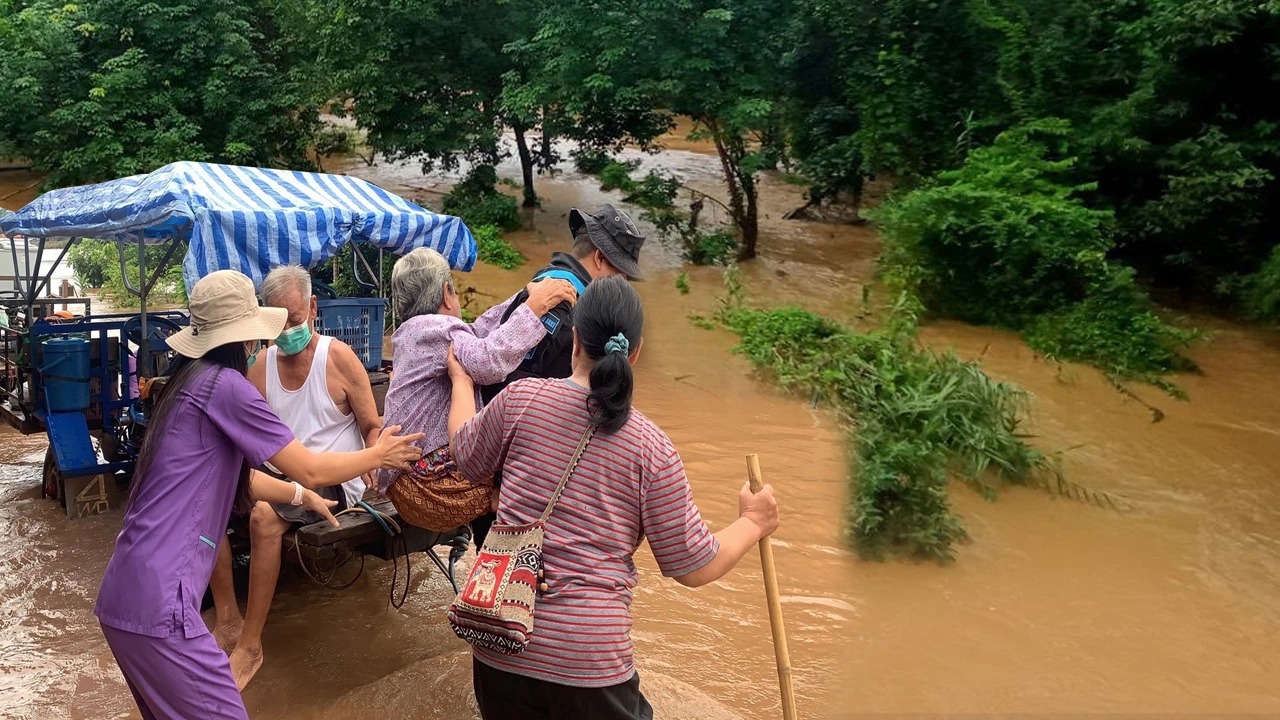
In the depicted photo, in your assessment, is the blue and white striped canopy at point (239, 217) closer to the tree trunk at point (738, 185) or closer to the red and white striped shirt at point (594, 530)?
the red and white striped shirt at point (594, 530)

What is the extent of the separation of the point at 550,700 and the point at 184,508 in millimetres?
1043

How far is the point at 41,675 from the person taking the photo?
4.19m

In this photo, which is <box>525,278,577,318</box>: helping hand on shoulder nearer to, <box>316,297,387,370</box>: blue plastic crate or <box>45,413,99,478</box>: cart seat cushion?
<box>316,297,387,370</box>: blue plastic crate

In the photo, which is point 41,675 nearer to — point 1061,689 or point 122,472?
point 122,472

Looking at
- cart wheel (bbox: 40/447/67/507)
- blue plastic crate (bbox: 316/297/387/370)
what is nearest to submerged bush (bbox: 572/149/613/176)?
blue plastic crate (bbox: 316/297/387/370)

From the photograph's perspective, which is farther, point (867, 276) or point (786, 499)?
point (867, 276)

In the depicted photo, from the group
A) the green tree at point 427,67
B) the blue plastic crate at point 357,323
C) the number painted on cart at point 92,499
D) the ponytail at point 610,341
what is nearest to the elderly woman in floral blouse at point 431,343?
the ponytail at point 610,341

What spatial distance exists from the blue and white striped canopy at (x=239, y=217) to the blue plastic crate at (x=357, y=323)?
1.54ft

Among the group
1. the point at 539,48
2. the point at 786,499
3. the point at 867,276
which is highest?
the point at 539,48

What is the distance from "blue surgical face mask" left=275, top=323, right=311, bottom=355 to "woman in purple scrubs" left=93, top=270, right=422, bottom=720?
123cm

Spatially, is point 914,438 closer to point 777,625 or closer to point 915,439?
point 915,439

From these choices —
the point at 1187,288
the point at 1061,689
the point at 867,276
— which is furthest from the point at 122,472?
the point at 1187,288

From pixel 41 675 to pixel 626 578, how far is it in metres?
3.41

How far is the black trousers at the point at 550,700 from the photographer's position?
82.8 inches
